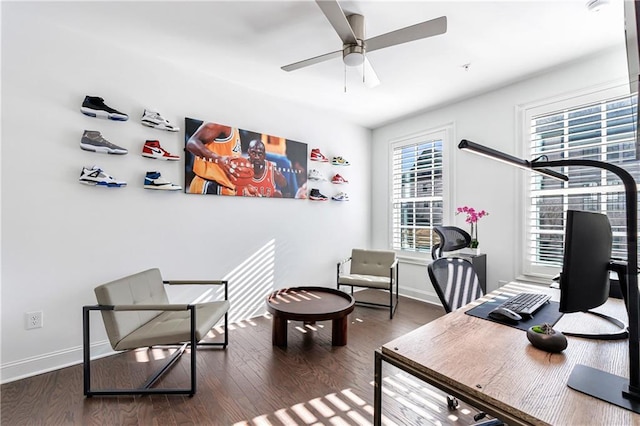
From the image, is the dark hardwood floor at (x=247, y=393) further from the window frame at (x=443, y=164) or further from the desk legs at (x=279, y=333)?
the window frame at (x=443, y=164)

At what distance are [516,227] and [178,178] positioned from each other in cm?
370

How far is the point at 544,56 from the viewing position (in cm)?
267

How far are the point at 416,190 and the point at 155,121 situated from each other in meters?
3.43

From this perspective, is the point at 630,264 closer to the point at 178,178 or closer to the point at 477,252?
the point at 477,252

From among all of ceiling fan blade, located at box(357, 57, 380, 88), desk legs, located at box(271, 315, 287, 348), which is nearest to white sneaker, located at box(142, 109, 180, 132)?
ceiling fan blade, located at box(357, 57, 380, 88)

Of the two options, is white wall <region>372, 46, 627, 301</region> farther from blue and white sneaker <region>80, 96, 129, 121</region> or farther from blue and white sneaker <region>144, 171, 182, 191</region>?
blue and white sneaker <region>80, 96, 129, 121</region>

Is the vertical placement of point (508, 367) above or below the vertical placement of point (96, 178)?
below

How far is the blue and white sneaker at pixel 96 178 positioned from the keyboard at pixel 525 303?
2994mm

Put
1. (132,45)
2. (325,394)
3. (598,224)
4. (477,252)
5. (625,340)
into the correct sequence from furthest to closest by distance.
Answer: (477,252)
(132,45)
(325,394)
(625,340)
(598,224)

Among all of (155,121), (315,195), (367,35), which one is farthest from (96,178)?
(367,35)

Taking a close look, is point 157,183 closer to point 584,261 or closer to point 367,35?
point 367,35

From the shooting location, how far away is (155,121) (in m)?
2.68

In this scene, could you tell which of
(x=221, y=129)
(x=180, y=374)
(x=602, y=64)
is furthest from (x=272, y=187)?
(x=602, y=64)

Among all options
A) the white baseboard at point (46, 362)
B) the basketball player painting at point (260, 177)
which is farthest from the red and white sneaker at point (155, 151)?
the white baseboard at point (46, 362)
